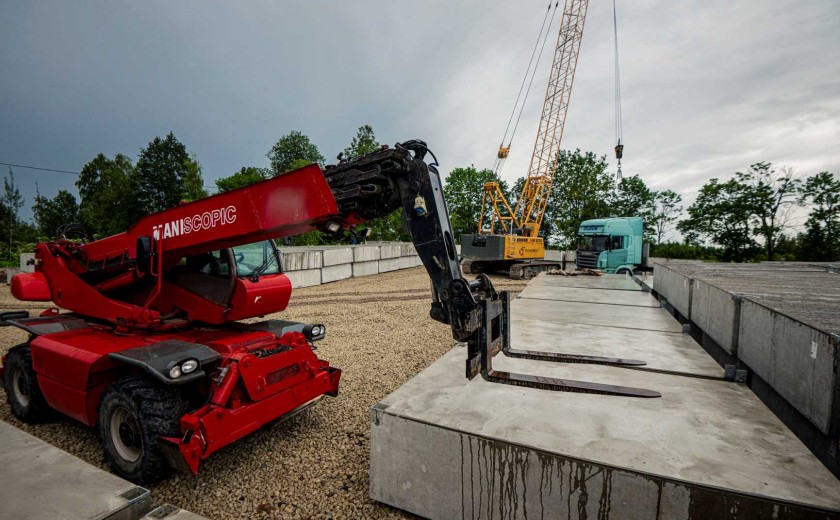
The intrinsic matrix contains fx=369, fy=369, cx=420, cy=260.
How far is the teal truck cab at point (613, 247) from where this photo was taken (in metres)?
17.6

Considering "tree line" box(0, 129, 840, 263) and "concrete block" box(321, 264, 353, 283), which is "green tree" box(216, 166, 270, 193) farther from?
"concrete block" box(321, 264, 353, 283)

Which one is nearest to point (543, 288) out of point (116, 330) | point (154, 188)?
point (116, 330)

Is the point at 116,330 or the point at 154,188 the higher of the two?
the point at 154,188

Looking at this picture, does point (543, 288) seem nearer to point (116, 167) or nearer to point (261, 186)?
point (261, 186)

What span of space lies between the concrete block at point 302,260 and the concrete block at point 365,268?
2726mm

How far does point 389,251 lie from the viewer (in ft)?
67.9

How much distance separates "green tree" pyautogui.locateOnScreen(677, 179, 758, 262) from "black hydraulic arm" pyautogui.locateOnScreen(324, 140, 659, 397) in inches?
1298

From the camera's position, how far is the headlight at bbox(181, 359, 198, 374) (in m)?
2.85

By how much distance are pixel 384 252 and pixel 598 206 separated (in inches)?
1078

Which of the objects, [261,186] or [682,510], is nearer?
[682,510]

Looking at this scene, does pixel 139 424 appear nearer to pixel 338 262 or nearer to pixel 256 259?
pixel 256 259

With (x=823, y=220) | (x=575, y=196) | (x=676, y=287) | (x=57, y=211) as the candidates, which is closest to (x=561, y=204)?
(x=575, y=196)

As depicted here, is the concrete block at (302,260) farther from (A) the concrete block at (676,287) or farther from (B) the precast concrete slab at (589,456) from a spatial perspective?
(B) the precast concrete slab at (589,456)

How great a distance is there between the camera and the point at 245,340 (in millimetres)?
3598
